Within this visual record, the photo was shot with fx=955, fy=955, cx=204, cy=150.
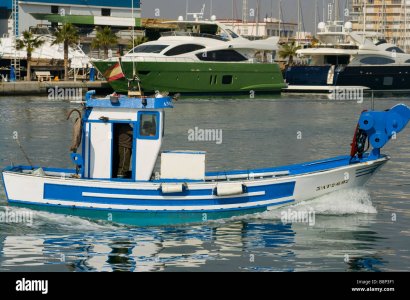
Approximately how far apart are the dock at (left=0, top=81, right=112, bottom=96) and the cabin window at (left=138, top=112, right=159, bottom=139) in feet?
173

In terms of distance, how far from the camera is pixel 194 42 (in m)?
79.8

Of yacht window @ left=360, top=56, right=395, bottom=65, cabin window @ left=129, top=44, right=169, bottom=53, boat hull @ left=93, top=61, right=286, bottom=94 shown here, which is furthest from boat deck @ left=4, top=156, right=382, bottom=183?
yacht window @ left=360, top=56, right=395, bottom=65

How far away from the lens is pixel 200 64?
79938mm

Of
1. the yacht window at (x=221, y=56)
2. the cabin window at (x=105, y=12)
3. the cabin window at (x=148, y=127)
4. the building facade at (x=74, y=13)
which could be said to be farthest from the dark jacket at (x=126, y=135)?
the cabin window at (x=105, y=12)

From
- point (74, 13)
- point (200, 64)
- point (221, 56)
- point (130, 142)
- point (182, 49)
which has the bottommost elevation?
point (130, 142)

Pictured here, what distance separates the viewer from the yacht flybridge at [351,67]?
290 ft

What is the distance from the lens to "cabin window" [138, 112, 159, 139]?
2142 cm

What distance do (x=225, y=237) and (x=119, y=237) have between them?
7.54ft

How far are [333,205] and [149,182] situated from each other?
450 centimetres

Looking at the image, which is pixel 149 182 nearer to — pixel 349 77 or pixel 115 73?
pixel 115 73

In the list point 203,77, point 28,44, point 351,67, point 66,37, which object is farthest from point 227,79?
point 28,44
